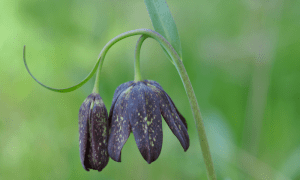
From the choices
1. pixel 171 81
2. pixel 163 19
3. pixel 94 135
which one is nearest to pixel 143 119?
pixel 94 135

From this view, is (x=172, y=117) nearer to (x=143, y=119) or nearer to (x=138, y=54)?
(x=143, y=119)

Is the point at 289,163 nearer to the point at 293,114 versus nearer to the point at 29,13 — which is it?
the point at 293,114

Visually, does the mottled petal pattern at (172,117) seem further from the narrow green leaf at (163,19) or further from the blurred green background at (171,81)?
the blurred green background at (171,81)

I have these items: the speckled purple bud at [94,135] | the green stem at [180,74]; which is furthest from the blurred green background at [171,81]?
the speckled purple bud at [94,135]

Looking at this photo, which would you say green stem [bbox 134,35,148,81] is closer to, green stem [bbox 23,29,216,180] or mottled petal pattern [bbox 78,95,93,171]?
green stem [bbox 23,29,216,180]

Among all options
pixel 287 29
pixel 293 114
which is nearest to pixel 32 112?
pixel 293 114

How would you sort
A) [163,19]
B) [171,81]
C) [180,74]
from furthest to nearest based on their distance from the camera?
1. [171,81]
2. [163,19]
3. [180,74]
